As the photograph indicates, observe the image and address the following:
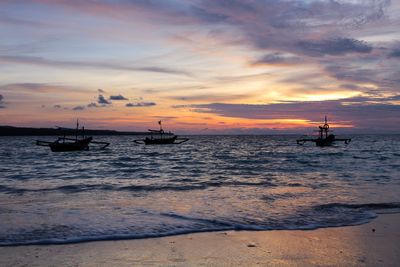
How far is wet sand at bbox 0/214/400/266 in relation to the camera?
8.82 m

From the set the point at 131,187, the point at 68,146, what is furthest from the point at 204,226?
the point at 68,146

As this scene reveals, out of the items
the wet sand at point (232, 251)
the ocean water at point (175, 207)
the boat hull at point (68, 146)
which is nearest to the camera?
the wet sand at point (232, 251)

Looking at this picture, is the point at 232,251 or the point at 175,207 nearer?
the point at 232,251

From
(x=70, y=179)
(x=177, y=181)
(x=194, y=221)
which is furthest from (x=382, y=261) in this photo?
(x=70, y=179)

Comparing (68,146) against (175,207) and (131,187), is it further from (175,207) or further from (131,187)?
(175,207)

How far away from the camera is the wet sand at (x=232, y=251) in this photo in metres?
8.82

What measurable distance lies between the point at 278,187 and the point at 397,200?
22.2 feet

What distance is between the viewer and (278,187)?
23047 millimetres

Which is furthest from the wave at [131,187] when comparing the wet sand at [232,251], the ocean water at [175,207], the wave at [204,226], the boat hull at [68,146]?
the boat hull at [68,146]

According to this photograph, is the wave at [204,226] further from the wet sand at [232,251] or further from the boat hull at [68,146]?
the boat hull at [68,146]

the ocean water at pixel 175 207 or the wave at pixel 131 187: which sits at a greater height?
the ocean water at pixel 175 207

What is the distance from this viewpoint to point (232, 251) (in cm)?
970

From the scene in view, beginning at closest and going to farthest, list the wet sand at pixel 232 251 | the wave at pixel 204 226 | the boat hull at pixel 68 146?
1. the wet sand at pixel 232 251
2. the wave at pixel 204 226
3. the boat hull at pixel 68 146

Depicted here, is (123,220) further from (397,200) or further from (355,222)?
(397,200)
